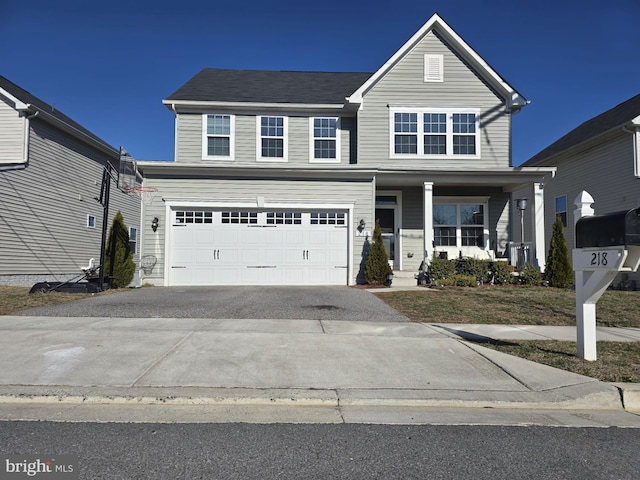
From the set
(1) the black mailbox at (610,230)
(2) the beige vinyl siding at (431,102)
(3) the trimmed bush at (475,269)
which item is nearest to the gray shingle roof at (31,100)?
(2) the beige vinyl siding at (431,102)

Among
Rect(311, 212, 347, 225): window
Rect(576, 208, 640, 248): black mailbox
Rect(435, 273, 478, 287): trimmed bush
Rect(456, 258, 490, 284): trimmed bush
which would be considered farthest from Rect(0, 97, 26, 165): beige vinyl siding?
Rect(576, 208, 640, 248): black mailbox

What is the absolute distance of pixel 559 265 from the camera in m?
13.9

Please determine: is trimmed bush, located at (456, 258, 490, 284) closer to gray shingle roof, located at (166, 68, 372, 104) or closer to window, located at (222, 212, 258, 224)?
window, located at (222, 212, 258, 224)

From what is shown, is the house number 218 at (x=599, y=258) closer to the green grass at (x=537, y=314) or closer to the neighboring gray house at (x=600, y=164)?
the green grass at (x=537, y=314)

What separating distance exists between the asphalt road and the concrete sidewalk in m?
0.36

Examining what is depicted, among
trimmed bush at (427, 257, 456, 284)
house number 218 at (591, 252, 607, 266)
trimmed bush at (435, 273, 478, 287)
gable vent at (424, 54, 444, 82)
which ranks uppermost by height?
gable vent at (424, 54, 444, 82)

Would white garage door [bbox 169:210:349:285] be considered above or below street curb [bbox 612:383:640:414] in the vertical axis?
above

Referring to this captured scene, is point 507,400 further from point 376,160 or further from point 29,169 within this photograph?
point 29,169

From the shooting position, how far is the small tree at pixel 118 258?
1283 cm

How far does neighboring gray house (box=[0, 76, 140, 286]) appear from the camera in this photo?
15070 mm

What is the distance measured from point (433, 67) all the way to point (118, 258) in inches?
488

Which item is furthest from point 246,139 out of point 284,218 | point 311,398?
point 311,398

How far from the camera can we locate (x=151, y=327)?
286 inches

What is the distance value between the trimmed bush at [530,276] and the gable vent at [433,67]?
7.30 meters
